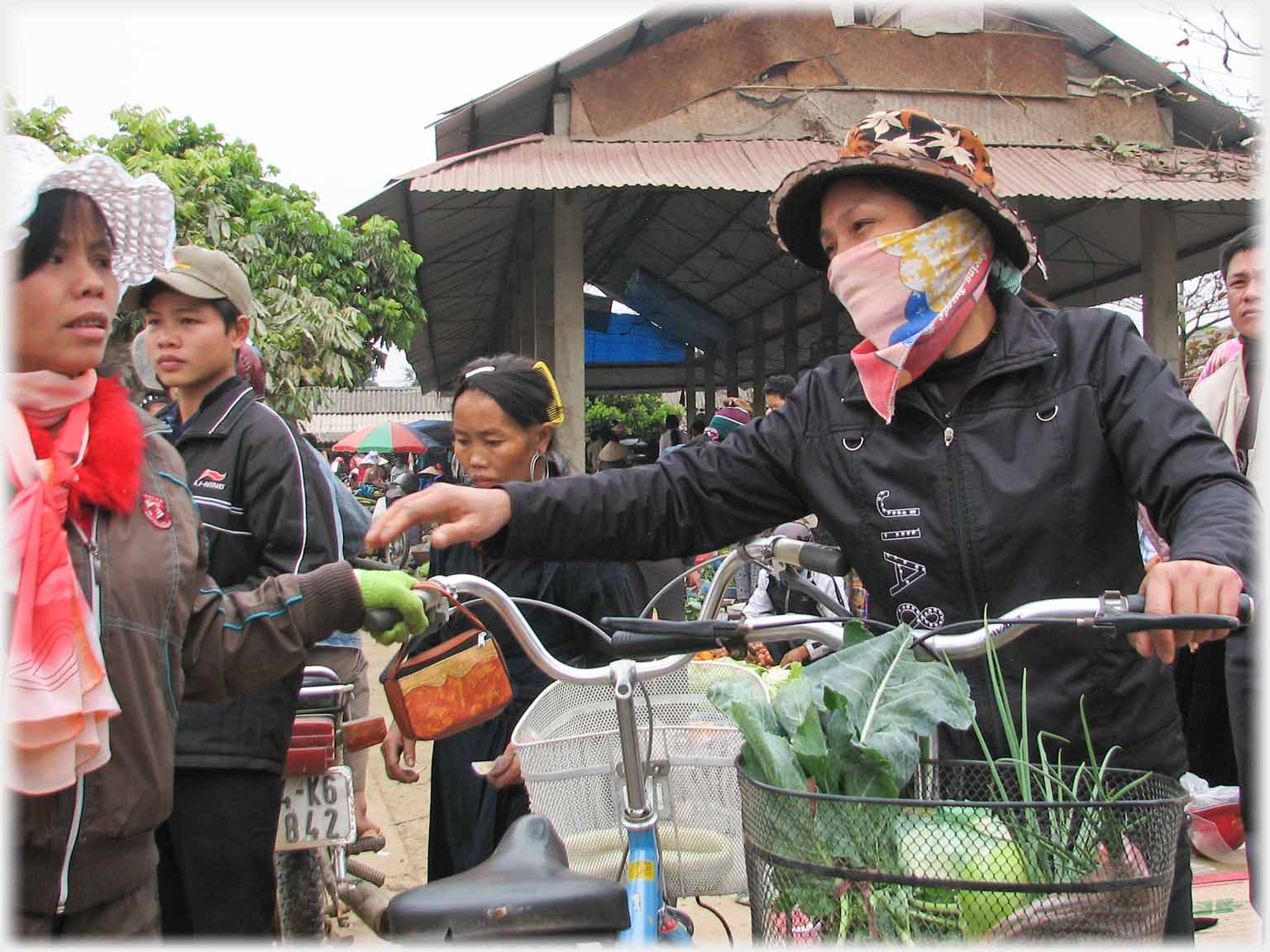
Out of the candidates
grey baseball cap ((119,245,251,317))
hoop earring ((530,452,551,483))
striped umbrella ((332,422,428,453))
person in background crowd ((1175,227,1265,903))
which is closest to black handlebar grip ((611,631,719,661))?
hoop earring ((530,452,551,483))

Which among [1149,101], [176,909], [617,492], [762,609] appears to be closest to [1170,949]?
[617,492]

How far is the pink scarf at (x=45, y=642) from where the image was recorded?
→ 161cm

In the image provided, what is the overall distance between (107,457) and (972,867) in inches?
57.3

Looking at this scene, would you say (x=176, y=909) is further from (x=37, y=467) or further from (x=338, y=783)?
(x=37, y=467)

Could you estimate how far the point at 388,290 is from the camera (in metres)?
11.0

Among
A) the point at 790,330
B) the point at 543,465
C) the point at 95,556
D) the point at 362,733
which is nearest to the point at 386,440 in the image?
the point at 790,330

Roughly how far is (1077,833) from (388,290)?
34.2 feet

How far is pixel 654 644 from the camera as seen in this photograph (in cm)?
167

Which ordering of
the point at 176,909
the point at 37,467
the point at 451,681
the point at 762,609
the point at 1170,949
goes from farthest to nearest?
the point at 762,609 → the point at 176,909 → the point at 451,681 → the point at 37,467 → the point at 1170,949

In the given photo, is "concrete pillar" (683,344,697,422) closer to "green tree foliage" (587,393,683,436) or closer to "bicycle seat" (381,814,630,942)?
"green tree foliage" (587,393,683,436)

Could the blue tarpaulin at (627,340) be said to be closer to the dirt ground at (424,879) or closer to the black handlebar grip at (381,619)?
the dirt ground at (424,879)

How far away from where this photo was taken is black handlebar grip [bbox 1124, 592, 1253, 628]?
1.43 metres

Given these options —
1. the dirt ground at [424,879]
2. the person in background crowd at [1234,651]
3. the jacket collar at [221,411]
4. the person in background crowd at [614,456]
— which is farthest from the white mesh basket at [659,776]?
the person in background crowd at [614,456]

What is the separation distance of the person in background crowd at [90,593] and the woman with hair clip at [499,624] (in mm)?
706
